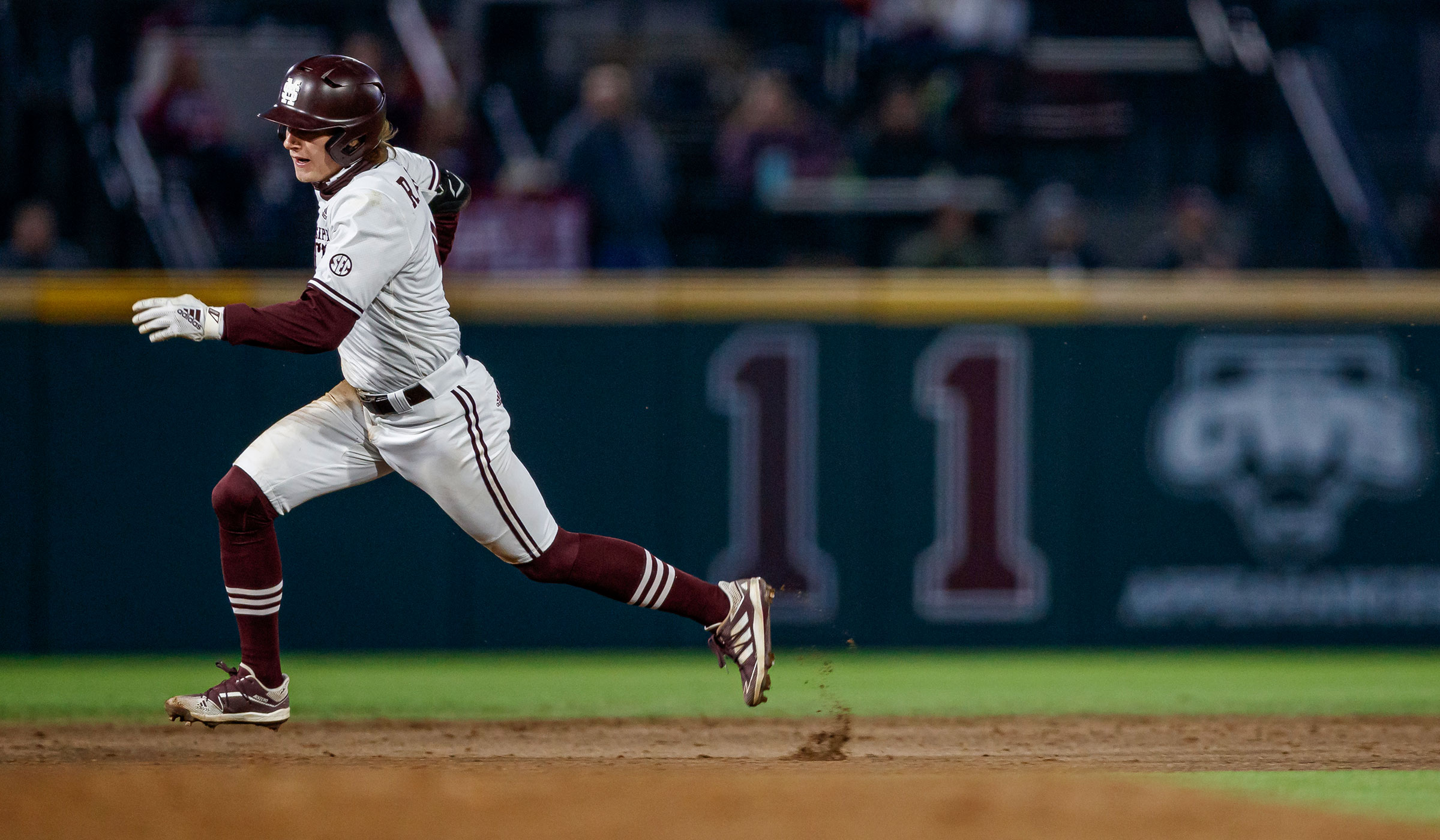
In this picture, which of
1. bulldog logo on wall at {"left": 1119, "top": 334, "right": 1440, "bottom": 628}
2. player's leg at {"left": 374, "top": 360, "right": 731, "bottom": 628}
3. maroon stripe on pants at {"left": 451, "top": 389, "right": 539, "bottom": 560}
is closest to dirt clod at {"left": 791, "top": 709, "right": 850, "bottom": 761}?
player's leg at {"left": 374, "top": 360, "right": 731, "bottom": 628}

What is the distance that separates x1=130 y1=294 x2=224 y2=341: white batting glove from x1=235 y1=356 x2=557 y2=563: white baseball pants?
603 millimetres

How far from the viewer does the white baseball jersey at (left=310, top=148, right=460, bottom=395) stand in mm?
4809

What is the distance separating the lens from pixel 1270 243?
10039 mm

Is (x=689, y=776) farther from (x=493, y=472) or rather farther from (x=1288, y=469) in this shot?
(x=1288, y=469)

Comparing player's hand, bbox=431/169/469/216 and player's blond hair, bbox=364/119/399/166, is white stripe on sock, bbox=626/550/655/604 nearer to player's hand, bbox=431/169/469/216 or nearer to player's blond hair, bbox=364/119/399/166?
player's hand, bbox=431/169/469/216

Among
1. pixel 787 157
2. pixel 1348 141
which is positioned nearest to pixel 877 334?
pixel 787 157

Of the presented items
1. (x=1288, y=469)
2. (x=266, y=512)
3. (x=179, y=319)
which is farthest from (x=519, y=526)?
(x=1288, y=469)

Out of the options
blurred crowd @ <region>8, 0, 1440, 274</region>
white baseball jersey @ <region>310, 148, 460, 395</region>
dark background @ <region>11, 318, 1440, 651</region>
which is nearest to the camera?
white baseball jersey @ <region>310, 148, 460, 395</region>

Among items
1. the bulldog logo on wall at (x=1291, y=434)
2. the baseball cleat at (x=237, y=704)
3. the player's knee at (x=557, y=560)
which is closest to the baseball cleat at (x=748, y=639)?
the player's knee at (x=557, y=560)

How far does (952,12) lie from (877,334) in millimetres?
3355

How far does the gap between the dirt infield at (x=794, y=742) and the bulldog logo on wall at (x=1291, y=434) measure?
1721 millimetres

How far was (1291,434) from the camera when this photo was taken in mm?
7699

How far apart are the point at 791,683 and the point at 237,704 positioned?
8.13 feet

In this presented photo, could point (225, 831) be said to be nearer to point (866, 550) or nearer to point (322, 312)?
point (322, 312)
